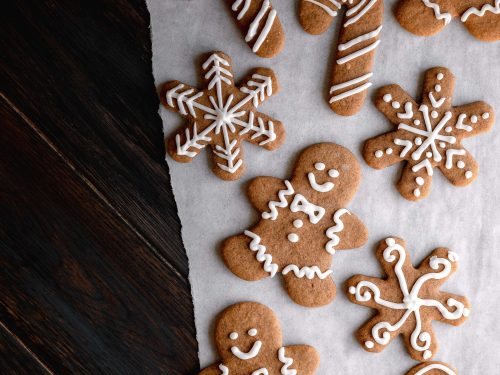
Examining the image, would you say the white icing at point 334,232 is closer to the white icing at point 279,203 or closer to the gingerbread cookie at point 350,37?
the white icing at point 279,203

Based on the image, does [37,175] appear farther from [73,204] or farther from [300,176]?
[300,176]

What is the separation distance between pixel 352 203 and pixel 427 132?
20 centimetres

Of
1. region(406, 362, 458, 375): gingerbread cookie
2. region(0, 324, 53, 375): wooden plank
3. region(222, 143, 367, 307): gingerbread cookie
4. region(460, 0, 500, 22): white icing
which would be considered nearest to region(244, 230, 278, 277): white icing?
region(222, 143, 367, 307): gingerbread cookie

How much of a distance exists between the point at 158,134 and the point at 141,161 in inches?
2.4

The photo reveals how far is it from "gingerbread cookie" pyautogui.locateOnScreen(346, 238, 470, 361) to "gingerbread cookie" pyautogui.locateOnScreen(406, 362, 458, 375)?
0.8 inches

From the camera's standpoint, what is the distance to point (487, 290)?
1.13 m

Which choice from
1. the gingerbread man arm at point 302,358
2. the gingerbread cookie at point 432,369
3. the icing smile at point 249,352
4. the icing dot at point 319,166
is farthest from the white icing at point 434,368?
the icing dot at point 319,166

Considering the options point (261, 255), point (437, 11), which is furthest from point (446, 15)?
point (261, 255)

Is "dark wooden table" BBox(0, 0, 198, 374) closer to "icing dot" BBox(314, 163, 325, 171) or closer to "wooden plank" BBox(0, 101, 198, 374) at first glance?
"wooden plank" BBox(0, 101, 198, 374)

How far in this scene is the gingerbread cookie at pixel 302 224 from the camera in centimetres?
108

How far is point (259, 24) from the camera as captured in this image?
107cm

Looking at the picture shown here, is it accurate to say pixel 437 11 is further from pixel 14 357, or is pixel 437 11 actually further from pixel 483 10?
pixel 14 357

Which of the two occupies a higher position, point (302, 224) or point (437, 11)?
point (437, 11)

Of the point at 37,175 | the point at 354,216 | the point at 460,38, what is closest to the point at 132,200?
the point at 37,175
